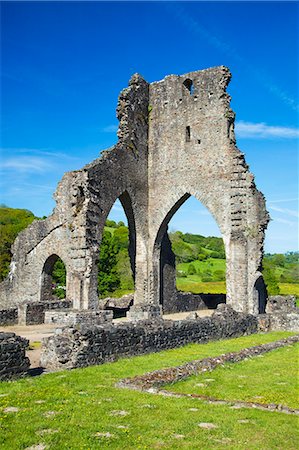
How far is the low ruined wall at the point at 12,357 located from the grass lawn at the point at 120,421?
0.27 meters

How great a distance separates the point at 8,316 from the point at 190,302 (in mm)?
12133

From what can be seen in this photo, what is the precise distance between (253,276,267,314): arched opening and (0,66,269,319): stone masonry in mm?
44

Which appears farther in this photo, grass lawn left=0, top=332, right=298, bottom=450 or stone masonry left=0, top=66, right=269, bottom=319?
stone masonry left=0, top=66, right=269, bottom=319

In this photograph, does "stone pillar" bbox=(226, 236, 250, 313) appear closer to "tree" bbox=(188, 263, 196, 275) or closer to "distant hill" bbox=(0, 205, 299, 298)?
"distant hill" bbox=(0, 205, 299, 298)

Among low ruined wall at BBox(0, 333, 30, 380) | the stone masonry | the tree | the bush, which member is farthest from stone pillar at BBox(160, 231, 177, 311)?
the tree

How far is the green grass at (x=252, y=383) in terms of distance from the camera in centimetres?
781

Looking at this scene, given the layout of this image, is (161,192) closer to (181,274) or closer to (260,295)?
(260,295)

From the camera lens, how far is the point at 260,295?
74.2ft

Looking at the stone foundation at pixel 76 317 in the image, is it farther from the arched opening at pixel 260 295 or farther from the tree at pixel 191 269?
the tree at pixel 191 269

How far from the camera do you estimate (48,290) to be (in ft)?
82.3

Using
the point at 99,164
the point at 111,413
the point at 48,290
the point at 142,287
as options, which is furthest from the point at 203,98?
the point at 111,413

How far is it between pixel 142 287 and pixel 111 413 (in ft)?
60.8

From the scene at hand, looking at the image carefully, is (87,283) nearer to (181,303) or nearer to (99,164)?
(99,164)

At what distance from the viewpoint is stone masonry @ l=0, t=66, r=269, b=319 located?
2162 cm
